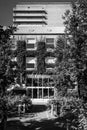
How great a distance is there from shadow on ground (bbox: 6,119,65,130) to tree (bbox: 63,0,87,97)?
260 inches

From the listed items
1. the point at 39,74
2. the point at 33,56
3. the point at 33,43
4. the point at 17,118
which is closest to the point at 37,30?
the point at 33,43

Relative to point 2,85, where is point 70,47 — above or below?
above

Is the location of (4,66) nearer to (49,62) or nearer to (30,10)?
(49,62)

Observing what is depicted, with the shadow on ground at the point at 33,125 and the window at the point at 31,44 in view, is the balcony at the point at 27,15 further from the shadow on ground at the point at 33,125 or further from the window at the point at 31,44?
the shadow on ground at the point at 33,125

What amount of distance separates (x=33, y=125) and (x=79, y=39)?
30.1 ft

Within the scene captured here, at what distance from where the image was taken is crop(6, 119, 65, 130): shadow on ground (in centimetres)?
1455

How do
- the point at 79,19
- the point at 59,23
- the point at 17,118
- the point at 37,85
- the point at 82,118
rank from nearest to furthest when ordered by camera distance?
1. the point at 82,118
2. the point at 79,19
3. the point at 17,118
4. the point at 37,85
5. the point at 59,23

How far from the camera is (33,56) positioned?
116ft

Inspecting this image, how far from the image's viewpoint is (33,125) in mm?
15359

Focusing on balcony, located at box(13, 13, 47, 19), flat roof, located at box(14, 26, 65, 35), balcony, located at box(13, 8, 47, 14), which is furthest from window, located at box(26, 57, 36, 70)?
balcony, located at box(13, 8, 47, 14)

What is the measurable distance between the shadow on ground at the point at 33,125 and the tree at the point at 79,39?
6612mm

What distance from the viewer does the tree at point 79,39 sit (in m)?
9.08

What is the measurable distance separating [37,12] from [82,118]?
252ft

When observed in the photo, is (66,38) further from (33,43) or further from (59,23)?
(59,23)
